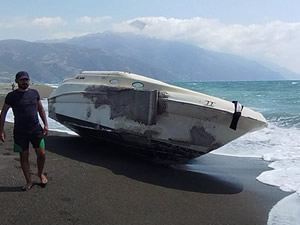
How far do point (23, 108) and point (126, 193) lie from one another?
181cm

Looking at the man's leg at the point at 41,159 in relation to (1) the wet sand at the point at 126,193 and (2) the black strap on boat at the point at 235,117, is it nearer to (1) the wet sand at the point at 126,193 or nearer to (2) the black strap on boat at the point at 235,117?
(1) the wet sand at the point at 126,193

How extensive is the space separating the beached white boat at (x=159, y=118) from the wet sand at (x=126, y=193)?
1.34ft

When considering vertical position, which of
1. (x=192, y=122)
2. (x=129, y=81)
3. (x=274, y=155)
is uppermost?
(x=129, y=81)

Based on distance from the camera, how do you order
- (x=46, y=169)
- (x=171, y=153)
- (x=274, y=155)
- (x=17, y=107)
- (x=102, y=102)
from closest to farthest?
1. (x=17, y=107)
2. (x=46, y=169)
3. (x=171, y=153)
4. (x=102, y=102)
5. (x=274, y=155)

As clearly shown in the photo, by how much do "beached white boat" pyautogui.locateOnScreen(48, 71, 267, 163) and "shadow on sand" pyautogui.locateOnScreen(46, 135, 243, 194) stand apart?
0.95 feet

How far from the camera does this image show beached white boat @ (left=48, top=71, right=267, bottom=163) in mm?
6699

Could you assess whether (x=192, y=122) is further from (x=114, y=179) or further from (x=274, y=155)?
(x=274, y=155)

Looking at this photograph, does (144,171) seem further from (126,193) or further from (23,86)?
(23,86)

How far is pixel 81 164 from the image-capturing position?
670cm

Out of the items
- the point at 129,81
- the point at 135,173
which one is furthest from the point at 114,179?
the point at 129,81

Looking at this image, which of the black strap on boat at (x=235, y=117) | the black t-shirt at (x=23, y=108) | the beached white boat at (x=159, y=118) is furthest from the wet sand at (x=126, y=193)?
the black strap on boat at (x=235, y=117)

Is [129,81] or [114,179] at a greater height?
[129,81]

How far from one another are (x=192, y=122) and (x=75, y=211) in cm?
287

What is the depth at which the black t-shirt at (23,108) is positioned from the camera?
5043mm
